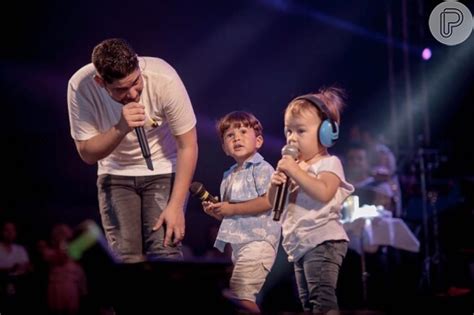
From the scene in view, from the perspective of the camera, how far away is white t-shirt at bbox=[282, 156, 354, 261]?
322 centimetres

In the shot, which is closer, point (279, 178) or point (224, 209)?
point (279, 178)

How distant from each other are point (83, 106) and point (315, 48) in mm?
5283

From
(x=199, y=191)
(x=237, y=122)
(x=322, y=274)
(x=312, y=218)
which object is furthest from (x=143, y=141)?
(x=322, y=274)

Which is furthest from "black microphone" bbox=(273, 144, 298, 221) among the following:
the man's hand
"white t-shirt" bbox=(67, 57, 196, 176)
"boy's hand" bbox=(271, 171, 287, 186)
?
"white t-shirt" bbox=(67, 57, 196, 176)

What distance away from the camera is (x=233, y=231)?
373 centimetres

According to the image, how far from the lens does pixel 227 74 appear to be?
25.5ft

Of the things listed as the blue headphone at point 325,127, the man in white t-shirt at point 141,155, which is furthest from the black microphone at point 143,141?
the blue headphone at point 325,127

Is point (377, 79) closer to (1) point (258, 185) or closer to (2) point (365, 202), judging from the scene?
(2) point (365, 202)

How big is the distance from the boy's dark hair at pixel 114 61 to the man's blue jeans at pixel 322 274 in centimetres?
119

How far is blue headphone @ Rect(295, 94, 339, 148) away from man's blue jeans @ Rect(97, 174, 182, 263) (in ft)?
2.65

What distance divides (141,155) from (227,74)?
4.32 meters

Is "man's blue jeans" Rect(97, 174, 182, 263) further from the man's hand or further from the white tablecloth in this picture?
the white tablecloth

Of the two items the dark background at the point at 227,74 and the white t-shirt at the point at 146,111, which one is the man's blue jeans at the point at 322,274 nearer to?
the white t-shirt at the point at 146,111

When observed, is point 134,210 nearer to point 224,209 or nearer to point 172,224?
point 172,224
